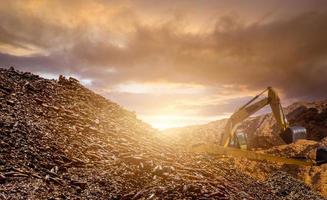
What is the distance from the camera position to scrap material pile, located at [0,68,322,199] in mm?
8398

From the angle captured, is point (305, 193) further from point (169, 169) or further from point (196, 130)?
point (196, 130)

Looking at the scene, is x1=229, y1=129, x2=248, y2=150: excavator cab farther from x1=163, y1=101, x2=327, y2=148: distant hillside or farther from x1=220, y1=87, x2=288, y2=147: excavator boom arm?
x1=163, y1=101, x2=327, y2=148: distant hillside

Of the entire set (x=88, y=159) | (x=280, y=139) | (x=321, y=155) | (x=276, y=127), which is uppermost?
(x=276, y=127)

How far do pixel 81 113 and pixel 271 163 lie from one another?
8.24m

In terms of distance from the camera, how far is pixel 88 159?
32.3 feet

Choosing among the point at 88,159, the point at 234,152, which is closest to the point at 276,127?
the point at 234,152

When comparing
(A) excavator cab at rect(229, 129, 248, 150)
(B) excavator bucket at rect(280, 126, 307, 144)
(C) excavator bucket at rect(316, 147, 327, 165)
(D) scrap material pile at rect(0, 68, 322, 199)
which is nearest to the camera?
(D) scrap material pile at rect(0, 68, 322, 199)

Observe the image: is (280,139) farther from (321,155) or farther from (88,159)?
(88,159)

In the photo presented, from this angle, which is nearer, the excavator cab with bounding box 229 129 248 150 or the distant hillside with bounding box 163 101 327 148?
the excavator cab with bounding box 229 129 248 150

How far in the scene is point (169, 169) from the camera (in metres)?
10.0

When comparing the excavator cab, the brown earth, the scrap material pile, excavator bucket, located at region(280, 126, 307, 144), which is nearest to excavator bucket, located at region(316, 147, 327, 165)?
the brown earth

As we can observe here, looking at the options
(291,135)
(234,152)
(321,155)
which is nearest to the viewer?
(234,152)

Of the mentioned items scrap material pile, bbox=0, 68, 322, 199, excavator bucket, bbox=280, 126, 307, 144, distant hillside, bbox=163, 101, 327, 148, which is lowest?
scrap material pile, bbox=0, 68, 322, 199

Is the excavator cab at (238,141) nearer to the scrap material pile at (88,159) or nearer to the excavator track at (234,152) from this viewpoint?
the excavator track at (234,152)
